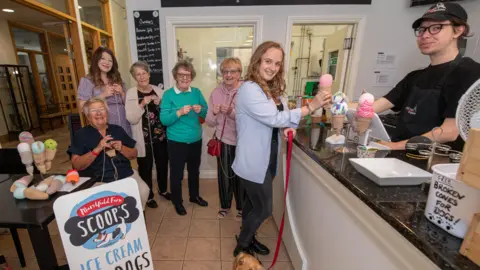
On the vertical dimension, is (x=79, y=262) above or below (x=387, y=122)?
below

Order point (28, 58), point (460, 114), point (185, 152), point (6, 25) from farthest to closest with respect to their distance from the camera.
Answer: point (28, 58) → point (6, 25) → point (185, 152) → point (460, 114)

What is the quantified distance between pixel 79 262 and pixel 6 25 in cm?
634

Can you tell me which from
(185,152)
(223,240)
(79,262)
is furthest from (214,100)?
(79,262)

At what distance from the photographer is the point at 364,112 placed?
3.68 ft

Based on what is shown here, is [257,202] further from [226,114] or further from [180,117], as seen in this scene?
[180,117]

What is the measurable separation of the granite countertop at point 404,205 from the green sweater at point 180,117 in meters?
1.18

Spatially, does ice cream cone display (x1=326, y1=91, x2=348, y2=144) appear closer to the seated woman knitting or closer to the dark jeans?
the dark jeans

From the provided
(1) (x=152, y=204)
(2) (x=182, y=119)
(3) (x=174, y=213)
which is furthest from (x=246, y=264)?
(1) (x=152, y=204)

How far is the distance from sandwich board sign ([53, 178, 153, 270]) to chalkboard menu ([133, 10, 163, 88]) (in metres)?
1.77

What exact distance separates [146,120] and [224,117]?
77cm

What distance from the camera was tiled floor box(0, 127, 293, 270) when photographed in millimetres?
1744

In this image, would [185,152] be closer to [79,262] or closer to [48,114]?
[79,262]

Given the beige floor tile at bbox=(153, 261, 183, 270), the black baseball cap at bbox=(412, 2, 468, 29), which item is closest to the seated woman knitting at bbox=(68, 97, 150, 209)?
the beige floor tile at bbox=(153, 261, 183, 270)

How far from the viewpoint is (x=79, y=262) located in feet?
3.80
